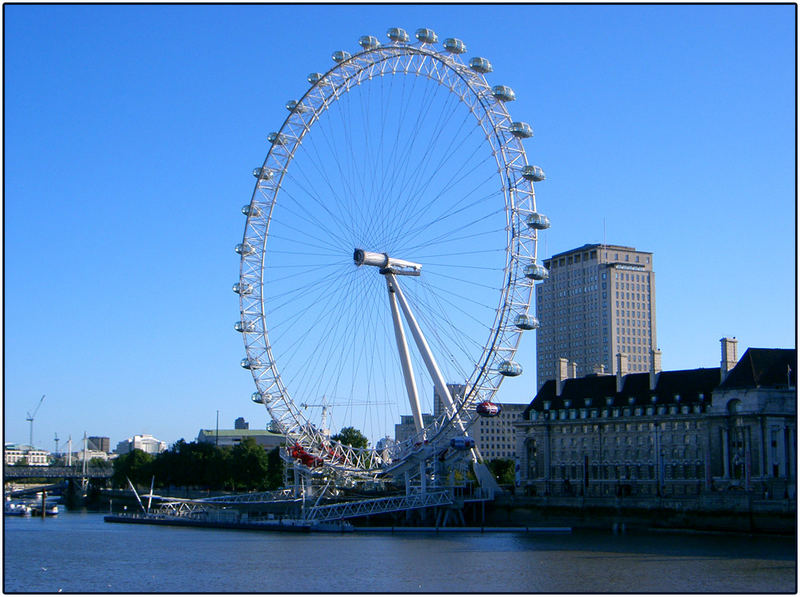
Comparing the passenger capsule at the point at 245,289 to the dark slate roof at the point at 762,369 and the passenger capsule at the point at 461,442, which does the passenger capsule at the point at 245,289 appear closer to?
the passenger capsule at the point at 461,442

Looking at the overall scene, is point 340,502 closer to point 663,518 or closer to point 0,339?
point 663,518

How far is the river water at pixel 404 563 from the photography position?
149 feet

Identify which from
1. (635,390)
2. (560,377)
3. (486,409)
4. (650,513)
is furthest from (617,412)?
(486,409)

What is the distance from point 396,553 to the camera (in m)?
59.8

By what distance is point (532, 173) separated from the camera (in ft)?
222

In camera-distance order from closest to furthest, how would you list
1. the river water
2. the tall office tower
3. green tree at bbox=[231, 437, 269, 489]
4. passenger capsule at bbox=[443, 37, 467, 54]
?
the river water → passenger capsule at bbox=[443, 37, 467, 54] → green tree at bbox=[231, 437, 269, 489] → the tall office tower

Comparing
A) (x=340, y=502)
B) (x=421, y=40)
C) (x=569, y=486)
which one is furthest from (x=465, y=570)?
(x=569, y=486)

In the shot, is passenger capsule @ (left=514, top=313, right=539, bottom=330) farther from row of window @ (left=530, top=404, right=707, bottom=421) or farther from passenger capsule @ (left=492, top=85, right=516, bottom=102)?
row of window @ (left=530, top=404, right=707, bottom=421)

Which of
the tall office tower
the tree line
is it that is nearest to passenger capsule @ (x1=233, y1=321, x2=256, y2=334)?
the tree line

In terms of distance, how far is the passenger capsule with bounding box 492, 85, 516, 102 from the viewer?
222 feet

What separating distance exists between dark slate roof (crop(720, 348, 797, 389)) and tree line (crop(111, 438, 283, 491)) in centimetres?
5850

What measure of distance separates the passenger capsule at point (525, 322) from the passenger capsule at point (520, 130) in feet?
Answer: 34.5

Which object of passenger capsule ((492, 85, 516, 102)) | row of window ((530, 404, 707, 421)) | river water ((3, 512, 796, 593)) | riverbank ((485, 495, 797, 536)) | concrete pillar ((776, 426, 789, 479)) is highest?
passenger capsule ((492, 85, 516, 102))

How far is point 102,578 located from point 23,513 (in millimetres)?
67644
